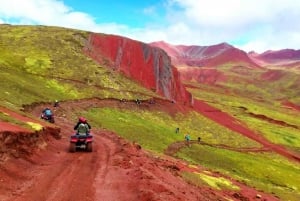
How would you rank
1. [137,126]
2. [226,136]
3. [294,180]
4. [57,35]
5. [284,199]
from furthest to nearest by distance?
[57,35] < [226,136] < [137,126] < [294,180] < [284,199]

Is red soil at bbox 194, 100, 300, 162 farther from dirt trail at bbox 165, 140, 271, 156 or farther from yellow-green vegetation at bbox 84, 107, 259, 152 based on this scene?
yellow-green vegetation at bbox 84, 107, 259, 152

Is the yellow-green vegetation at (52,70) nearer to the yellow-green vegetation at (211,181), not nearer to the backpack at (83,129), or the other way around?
the backpack at (83,129)

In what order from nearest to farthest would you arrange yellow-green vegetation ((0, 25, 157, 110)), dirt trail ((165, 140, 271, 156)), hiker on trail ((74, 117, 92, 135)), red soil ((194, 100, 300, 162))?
hiker on trail ((74, 117, 92, 135)) < dirt trail ((165, 140, 271, 156)) < yellow-green vegetation ((0, 25, 157, 110)) < red soil ((194, 100, 300, 162))

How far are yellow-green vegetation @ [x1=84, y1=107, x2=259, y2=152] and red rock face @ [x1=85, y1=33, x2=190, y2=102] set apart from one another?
22057 millimetres

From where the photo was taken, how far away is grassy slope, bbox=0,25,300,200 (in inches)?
2694

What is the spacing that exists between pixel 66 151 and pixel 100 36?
94677 millimetres

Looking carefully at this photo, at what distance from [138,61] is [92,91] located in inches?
1478

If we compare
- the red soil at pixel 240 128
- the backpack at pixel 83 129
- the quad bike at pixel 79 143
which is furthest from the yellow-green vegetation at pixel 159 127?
the quad bike at pixel 79 143

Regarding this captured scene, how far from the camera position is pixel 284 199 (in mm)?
48188

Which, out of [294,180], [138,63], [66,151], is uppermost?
[138,63]

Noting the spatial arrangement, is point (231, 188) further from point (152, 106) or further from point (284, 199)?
point (152, 106)

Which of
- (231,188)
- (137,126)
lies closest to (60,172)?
(231,188)

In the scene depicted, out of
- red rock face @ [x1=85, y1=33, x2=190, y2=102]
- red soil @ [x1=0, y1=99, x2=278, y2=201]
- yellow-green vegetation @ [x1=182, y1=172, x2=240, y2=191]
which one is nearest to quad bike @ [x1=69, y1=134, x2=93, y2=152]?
red soil @ [x1=0, y1=99, x2=278, y2=201]

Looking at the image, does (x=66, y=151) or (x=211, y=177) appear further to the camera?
(x=211, y=177)
